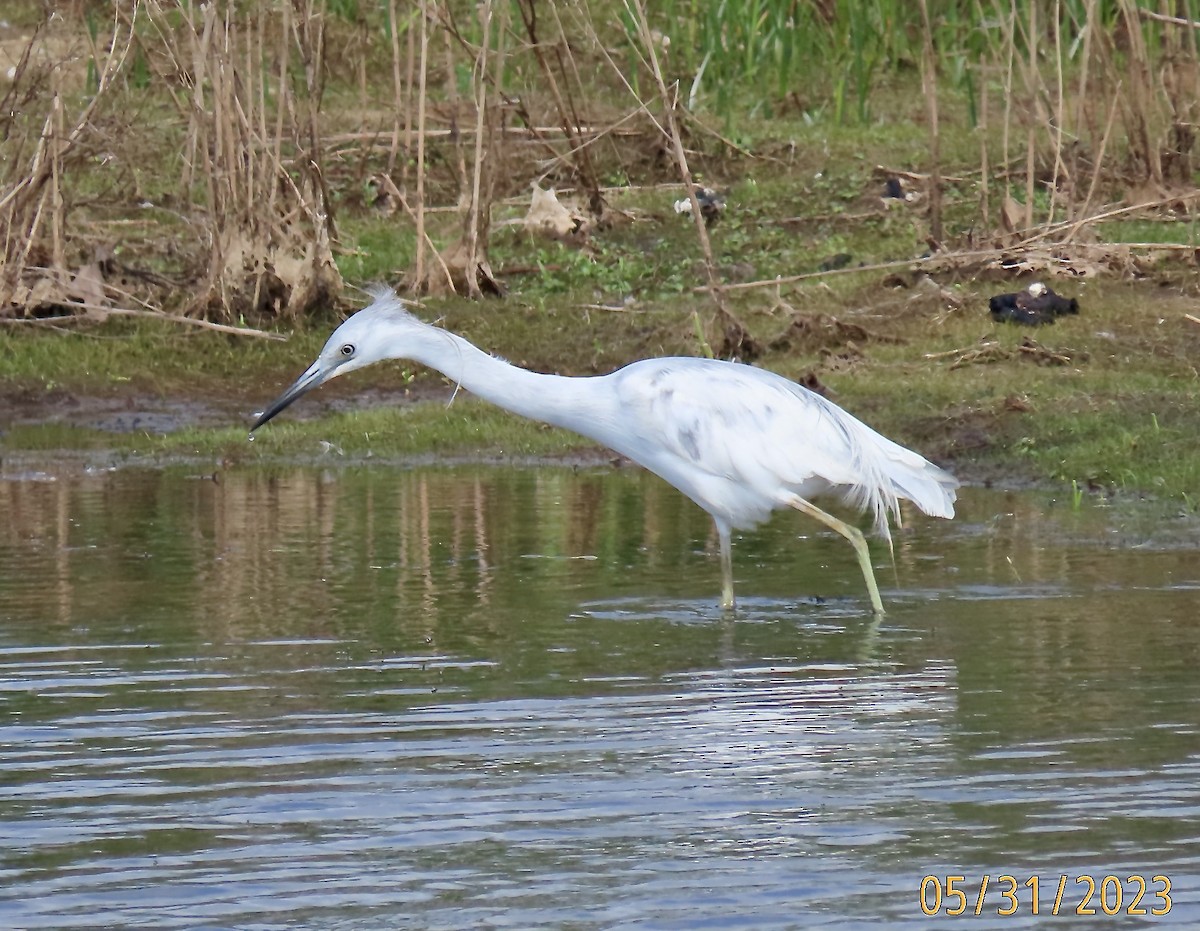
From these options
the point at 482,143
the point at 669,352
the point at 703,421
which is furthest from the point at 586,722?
the point at 482,143

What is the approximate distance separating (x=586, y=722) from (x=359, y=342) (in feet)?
7.47

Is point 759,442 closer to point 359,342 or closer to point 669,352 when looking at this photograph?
point 359,342

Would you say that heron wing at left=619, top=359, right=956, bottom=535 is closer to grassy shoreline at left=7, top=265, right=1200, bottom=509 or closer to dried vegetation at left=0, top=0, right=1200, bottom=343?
grassy shoreline at left=7, top=265, right=1200, bottom=509

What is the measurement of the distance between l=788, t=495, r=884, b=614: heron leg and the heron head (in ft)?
5.20

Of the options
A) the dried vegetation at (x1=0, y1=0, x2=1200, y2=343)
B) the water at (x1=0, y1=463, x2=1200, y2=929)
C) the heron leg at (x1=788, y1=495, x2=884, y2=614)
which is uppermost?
the dried vegetation at (x1=0, y1=0, x2=1200, y2=343)

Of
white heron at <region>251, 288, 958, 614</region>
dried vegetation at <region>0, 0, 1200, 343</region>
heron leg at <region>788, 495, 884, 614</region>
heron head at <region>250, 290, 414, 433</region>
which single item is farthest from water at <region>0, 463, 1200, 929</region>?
dried vegetation at <region>0, 0, 1200, 343</region>

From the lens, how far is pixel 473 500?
9695 mm

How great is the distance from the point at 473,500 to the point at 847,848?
5560 mm

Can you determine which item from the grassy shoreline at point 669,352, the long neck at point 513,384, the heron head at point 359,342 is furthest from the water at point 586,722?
the grassy shoreline at point 669,352

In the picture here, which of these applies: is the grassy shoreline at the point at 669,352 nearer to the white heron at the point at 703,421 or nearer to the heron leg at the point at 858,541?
the white heron at the point at 703,421

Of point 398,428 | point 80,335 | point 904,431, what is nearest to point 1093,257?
point 904,431

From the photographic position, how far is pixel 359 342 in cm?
727

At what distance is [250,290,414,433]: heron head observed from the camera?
7.26m

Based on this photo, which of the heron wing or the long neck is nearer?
the long neck
